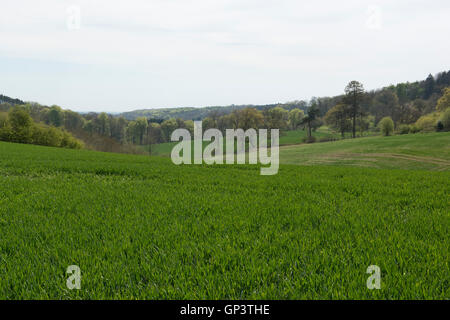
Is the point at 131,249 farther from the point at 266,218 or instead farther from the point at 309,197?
the point at 309,197

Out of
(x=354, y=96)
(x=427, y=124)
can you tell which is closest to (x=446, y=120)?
(x=427, y=124)

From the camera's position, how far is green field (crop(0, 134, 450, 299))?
2.40 metres

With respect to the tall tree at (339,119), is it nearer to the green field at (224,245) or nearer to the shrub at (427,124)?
the shrub at (427,124)

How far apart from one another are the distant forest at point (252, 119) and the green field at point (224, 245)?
47185 mm

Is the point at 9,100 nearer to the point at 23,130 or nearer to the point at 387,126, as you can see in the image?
the point at 23,130

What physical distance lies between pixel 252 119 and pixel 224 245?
197ft

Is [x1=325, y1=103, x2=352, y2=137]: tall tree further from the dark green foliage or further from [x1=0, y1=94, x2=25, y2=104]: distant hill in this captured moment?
[x1=0, y1=94, x2=25, y2=104]: distant hill

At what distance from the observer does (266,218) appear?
4289 mm

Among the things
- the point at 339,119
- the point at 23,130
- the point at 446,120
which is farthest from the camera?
the point at 339,119

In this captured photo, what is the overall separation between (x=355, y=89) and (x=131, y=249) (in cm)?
6546

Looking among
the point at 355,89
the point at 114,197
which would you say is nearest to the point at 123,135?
the point at 355,89

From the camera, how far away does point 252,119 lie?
61.8m

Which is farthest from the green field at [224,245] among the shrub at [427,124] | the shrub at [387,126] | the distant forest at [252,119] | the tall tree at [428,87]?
the tall tree at [428,87]

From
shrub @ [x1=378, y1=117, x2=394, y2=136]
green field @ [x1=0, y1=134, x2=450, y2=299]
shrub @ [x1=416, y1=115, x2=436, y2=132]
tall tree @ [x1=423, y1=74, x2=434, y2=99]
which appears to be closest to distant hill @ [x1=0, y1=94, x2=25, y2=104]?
shrub @ [x1=378, y1=117, x2=394, y2=136]
